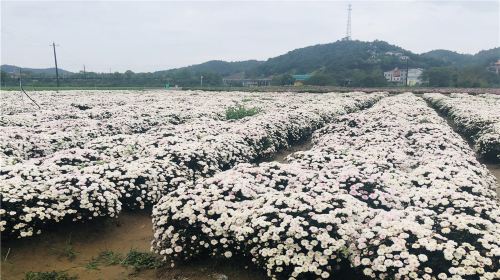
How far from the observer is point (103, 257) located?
6246 mm

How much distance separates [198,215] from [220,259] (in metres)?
0.69

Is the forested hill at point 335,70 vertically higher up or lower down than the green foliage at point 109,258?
higher up

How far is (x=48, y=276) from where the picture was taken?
552cm

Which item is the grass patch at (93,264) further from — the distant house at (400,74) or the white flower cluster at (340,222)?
the distant house at (400,74)

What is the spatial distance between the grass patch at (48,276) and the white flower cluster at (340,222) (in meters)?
1.16

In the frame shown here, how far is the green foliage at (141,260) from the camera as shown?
5.88 m

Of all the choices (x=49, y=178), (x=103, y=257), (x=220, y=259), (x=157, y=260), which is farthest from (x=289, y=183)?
(x=49, y=178)

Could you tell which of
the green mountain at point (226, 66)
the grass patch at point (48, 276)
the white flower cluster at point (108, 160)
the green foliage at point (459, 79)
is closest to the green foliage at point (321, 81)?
the green foliage at point (459, 79)

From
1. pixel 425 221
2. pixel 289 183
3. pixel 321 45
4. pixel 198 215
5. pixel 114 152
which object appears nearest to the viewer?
pixel 425 221

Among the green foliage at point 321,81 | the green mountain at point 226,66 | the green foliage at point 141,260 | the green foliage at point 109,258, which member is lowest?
the green foliage at point 109,258

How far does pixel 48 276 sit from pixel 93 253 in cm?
89

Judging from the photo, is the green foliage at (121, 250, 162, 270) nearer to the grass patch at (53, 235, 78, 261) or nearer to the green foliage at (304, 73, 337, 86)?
the grass patch at (53, 235, 78, 261)

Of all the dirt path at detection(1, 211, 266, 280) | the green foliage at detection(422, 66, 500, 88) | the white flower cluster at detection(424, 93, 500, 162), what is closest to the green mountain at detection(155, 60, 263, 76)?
the green foliage at detection(422, 66, 500, 88)

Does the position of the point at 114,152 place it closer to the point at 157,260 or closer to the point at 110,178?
the point at 110,178
